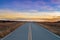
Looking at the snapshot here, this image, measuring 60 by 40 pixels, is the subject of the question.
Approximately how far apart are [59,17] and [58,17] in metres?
0.07

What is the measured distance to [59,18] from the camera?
10727mm

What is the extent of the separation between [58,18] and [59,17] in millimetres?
125

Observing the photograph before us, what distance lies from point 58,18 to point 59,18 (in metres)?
0.05

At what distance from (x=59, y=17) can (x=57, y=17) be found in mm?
176

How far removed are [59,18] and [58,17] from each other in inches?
3.7

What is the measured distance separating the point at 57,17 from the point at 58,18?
0.08 metres

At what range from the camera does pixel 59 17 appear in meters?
Result: 10.6

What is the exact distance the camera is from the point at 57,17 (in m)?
10.8

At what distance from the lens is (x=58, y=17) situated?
10.7 metres

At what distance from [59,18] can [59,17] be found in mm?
121

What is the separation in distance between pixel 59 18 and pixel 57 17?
12 cm
